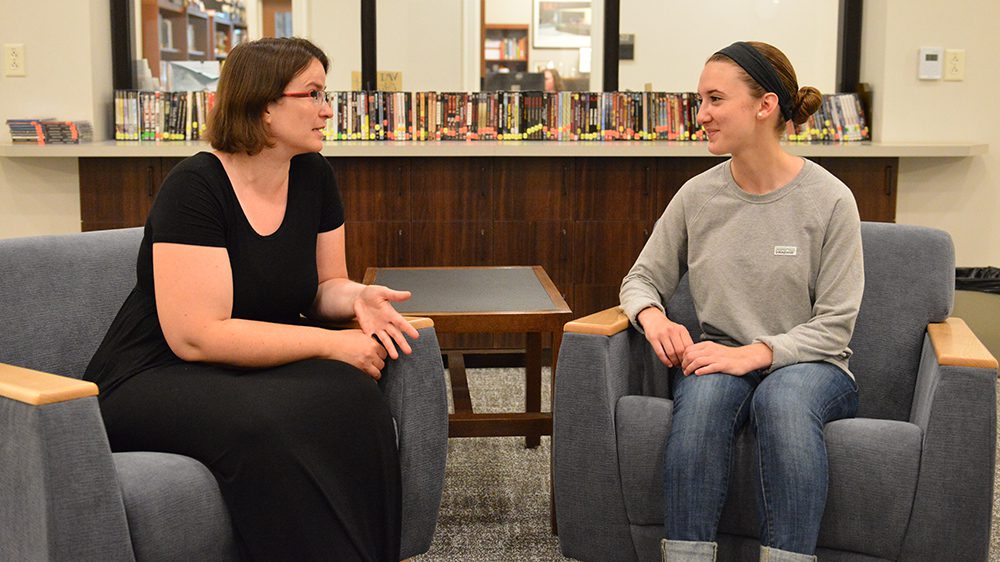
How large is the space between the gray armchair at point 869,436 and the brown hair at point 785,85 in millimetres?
367

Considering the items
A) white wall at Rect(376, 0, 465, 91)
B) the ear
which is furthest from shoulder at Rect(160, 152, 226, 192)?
white wall at Rect(376, 0, 465, 91)

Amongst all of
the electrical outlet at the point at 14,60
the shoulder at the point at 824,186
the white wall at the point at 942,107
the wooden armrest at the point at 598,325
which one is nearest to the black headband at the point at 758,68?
the shoulder at the point at 824,186

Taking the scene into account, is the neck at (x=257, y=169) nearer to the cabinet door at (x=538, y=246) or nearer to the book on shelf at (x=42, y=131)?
the cabinet door at (x=538, y=246)

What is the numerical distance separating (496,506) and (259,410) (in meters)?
1.13

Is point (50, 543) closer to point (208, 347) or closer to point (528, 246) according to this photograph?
point (208, 347)

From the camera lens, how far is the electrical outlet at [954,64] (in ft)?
14.8

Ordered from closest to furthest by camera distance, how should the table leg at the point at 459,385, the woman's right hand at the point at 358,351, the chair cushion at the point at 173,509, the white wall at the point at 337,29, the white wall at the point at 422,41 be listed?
the chair cushion at the point at 173,509 → the woman's right hand at the point at 358,351 → the table leg at the point at 459,385 → the white wall at the point at 337,29 → the white wall at the point at 422,41

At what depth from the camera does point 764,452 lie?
198 cm

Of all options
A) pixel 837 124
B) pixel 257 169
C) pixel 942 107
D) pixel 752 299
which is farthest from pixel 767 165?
pixel 942 107

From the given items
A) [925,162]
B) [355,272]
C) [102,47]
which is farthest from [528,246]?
[102,47]

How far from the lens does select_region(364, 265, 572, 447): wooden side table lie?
2516 mm

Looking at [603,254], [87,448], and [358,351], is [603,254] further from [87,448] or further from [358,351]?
[87,448]

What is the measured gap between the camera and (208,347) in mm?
1990

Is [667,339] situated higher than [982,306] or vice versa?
[667,339]
